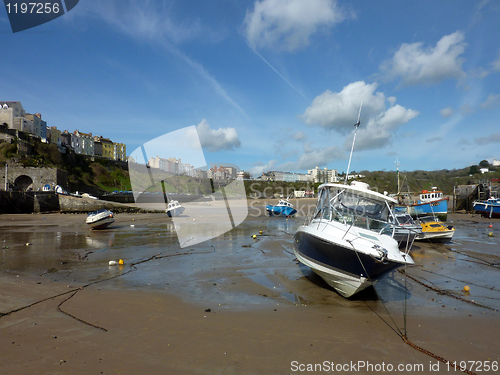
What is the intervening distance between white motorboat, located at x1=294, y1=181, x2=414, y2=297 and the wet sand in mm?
830

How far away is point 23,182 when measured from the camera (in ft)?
153

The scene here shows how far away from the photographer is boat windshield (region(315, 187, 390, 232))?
8219 millimetres

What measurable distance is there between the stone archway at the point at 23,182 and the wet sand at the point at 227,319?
43.7m

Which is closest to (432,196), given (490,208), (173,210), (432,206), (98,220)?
(432,206)

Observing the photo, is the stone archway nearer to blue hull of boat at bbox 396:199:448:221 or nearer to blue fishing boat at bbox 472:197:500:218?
blue hull of boat at bbox 396:199:448:221

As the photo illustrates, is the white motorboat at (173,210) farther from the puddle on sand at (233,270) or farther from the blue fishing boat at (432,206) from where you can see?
the blue fishing boat at (432,206)

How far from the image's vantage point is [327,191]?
30.3 feet

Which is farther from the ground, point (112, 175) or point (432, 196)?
point (112, 175)

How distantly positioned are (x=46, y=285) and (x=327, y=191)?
9280 mm

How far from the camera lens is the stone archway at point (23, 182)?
151 feet

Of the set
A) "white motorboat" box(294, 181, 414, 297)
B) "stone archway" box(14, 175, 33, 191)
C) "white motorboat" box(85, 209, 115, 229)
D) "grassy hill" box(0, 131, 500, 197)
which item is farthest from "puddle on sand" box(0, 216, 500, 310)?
"stone archway" box(14, 175, 33, 191)

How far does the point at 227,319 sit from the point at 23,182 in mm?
55014

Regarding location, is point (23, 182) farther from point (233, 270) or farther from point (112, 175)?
point (233, 270)

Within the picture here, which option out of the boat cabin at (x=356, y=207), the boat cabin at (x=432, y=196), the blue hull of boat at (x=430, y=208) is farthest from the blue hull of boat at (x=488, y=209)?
the boat cabin at (x=356, y=207)
